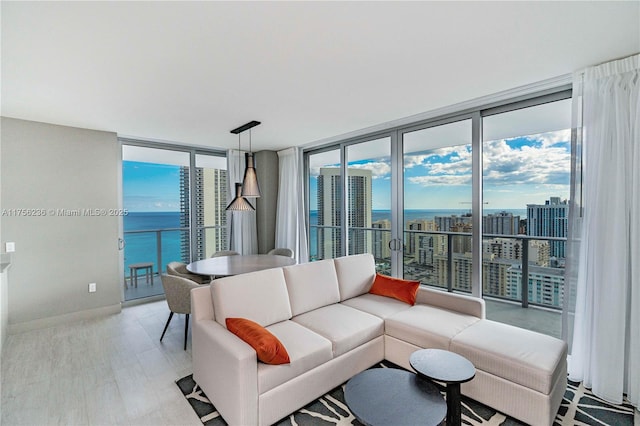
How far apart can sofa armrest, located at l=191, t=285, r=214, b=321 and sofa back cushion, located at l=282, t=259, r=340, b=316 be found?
0.75m

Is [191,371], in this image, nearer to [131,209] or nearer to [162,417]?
[162,417]

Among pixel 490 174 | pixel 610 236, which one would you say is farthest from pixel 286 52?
pixel 490 174

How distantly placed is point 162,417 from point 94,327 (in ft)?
8.30

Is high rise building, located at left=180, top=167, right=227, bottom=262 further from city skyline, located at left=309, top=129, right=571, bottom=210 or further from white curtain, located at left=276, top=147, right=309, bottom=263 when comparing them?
city skyline, located at left=309, top=129, right=571, bottom=210

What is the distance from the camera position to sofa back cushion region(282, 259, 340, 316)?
2.96 metres

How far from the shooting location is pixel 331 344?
238 cm

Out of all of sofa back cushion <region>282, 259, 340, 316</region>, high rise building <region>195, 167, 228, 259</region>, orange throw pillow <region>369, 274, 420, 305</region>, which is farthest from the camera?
high rise building <region>195, 167, 228, 259</region>

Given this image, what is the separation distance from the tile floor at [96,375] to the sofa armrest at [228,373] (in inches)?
10.1

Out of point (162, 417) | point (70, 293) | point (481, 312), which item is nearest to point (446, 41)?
point (481, 312)

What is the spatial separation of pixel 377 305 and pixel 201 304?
177cm

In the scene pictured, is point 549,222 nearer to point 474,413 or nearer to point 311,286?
point 474,413

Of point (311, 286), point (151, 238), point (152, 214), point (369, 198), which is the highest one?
point (369, 198)

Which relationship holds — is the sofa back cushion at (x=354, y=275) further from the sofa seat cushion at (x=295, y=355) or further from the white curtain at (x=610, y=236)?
the white curtain at (x=610, y=236)

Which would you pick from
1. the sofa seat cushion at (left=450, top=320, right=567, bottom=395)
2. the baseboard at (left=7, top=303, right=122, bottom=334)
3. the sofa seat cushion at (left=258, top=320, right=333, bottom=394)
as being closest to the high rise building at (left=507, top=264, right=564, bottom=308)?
the sofa seat cushion at (left=450, top=320, right=567, bottom=395)
